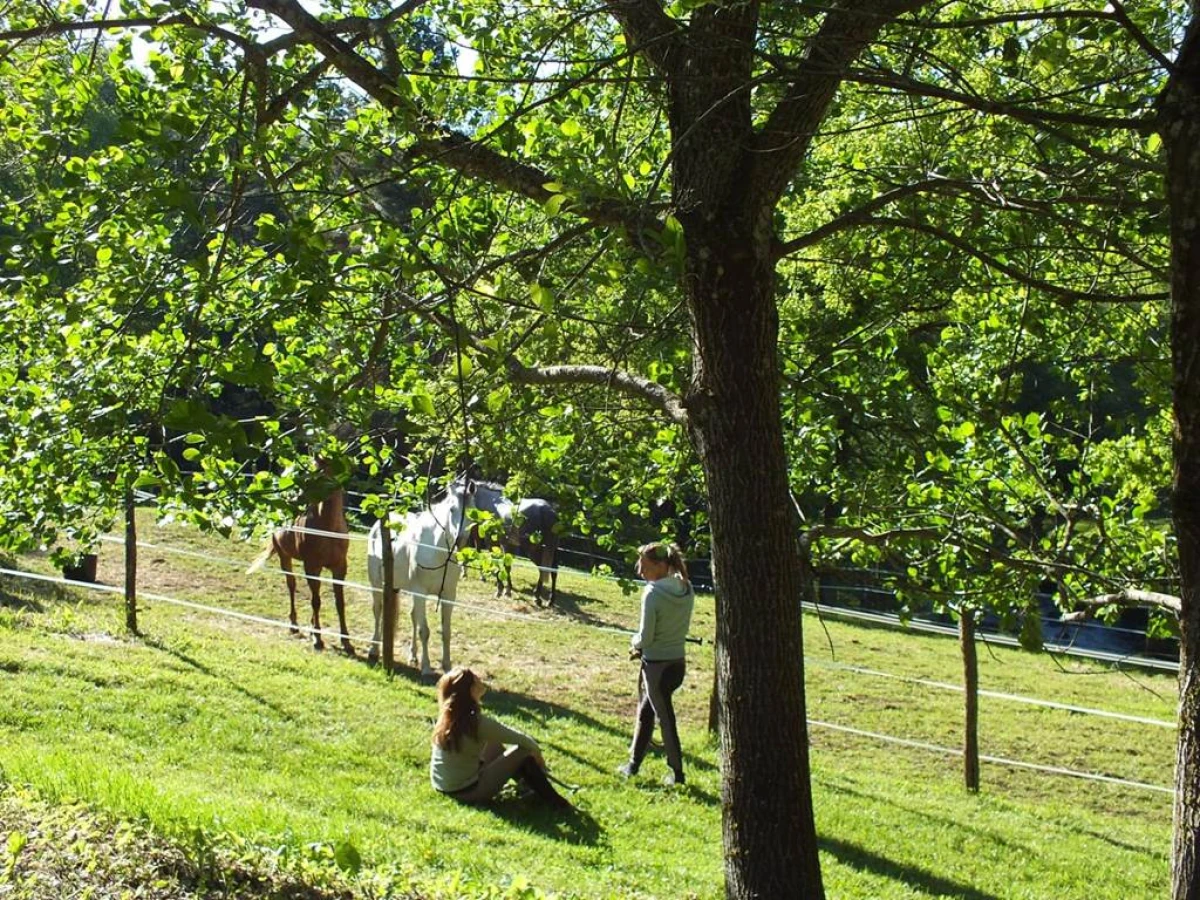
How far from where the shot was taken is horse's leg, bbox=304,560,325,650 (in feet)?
45.3

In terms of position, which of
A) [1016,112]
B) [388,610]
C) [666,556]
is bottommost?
[388,610]

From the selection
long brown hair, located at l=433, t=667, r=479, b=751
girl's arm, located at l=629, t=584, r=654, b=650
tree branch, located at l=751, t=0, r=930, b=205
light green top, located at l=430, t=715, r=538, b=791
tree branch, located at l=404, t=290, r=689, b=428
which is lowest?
light green top, located at l=430, t=715, r=538, b=791

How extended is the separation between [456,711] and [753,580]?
14.1 feet

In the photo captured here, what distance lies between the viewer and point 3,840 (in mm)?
5648

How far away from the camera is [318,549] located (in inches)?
552

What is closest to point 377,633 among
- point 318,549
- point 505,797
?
point 318,549

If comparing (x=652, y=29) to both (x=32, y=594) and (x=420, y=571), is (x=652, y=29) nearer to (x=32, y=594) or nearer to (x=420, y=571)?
(x=420, y=571)

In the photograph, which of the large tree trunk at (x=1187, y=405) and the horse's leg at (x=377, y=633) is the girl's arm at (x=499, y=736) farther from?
the large tree trunk at (x=1187, y=405)

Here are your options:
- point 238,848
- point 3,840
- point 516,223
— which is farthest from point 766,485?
point 3,840

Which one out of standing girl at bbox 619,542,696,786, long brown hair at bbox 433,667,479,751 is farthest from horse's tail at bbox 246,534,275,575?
standing girl at bbox 619,542,696,786

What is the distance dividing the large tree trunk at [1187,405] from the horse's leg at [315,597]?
36.8 feet

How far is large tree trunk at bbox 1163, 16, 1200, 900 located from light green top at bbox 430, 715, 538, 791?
5560mm

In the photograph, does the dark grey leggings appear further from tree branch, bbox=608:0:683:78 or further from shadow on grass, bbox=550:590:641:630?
shadow on grass, bbox=550:590:641:630

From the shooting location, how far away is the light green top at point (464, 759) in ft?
28.0
